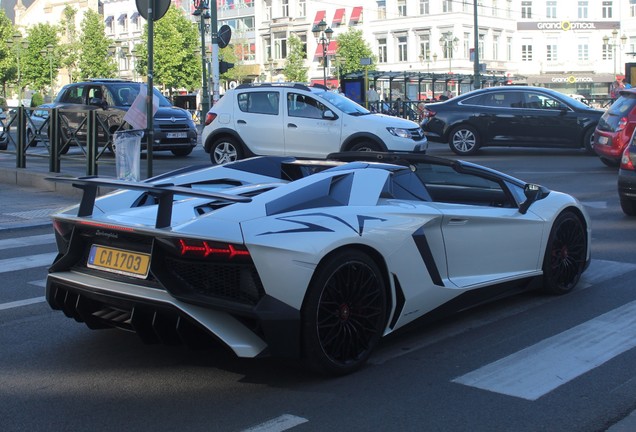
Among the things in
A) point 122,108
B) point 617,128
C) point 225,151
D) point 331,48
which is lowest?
point 225,151

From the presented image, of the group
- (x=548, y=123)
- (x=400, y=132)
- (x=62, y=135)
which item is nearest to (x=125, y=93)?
(x=62, y=135)

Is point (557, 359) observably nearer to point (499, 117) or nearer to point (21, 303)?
point (21, 303)

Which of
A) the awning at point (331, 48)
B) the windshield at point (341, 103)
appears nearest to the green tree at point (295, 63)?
the awning at point (331, 48)

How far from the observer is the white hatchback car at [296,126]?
16.3 meters

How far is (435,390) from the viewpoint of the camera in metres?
4.50

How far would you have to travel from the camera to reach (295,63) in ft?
272

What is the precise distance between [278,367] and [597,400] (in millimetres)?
1767

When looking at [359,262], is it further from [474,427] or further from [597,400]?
[597,400]

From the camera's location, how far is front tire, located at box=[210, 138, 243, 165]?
17281mm

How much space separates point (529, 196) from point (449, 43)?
239 ft

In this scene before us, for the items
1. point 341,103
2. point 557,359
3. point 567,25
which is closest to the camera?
point 557,359

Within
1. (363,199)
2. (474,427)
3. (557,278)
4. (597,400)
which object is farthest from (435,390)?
(557,278)

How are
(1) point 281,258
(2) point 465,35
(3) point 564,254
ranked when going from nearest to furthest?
(1) point 281,258
(3) point 564,254
(2) point 465,35

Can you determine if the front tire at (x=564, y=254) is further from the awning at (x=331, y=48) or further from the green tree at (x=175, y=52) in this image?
the awning at (x=331, y=48)
